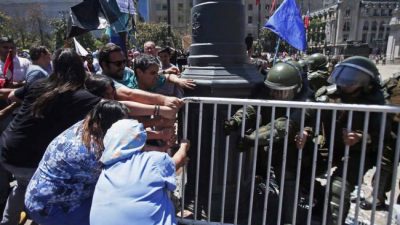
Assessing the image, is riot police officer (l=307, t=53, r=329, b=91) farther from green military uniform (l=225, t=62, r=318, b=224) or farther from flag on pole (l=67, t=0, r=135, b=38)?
flag on pole (l=67, t=0, r=135, b=38)

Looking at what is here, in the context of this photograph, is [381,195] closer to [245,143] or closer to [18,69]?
[245,143]

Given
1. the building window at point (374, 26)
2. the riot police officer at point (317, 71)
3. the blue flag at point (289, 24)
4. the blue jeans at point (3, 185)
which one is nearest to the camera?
the blue jeans at point (3, 185)

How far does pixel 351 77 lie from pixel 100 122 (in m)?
2.07

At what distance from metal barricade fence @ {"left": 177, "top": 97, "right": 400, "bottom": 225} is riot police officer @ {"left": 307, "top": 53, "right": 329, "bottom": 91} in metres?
2.18

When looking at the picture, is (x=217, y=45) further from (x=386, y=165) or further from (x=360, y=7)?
(x=360, y=7)

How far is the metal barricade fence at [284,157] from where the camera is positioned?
281 cm

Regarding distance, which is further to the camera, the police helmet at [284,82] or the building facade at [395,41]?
the building facade at [395,41]

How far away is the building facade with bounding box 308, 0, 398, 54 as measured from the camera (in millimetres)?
103644

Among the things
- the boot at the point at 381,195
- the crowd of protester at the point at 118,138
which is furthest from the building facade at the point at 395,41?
the crowd of protester at the point at 118,138

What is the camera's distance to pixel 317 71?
5.89 meters

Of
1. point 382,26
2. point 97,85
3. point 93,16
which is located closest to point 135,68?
point 97,85

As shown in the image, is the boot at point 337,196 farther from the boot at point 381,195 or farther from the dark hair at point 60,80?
the dark hair at point 60,80

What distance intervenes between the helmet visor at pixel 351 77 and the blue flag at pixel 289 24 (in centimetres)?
312

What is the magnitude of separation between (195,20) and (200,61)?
413mm
